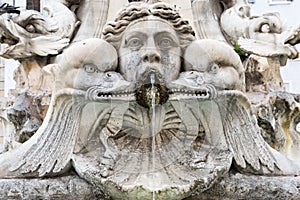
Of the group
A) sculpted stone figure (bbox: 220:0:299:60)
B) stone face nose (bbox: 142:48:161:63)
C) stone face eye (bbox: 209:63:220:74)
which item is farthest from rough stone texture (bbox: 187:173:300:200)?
sculpted stone figure (bbox: 220:0:299:60)

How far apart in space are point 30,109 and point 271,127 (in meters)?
1.82

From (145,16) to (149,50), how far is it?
236 mm

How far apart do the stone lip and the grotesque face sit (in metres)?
0.68

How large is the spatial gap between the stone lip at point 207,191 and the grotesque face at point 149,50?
678mm

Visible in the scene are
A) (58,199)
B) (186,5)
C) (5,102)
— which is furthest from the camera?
(5,102)

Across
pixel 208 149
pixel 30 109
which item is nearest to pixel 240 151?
pixel 208 149

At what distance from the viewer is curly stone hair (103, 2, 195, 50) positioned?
404cm

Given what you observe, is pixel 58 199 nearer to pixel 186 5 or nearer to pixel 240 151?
pixel 240 151

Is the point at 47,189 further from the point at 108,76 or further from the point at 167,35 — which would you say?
the point at 167,35

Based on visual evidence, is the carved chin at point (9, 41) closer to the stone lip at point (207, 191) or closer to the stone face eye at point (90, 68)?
the stone face eye at point (90, 68)

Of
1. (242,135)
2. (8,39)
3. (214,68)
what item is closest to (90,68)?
(214,68)

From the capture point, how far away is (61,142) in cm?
396

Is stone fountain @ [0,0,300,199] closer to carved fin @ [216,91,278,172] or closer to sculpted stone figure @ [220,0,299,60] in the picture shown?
carved fin @ [216,91,278,172]

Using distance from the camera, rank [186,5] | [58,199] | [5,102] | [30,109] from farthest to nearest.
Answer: [5,102] < [186,5] < [30,109] < [58,199]
